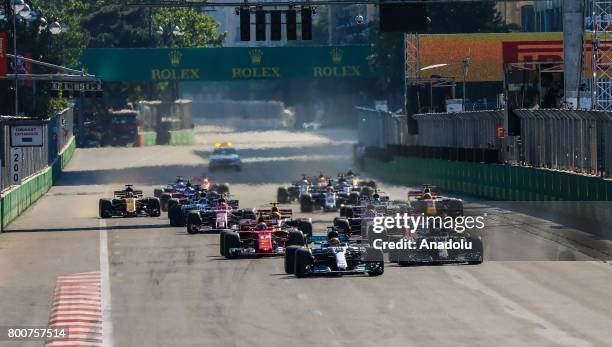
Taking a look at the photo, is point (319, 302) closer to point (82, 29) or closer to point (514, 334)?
point (514, 334)

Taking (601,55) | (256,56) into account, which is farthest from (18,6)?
(256,56)

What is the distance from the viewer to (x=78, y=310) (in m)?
26.5

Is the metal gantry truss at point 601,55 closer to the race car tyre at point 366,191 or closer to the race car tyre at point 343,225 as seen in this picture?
the race car tyre at point 366,191

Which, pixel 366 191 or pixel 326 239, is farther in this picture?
pixel 366 191

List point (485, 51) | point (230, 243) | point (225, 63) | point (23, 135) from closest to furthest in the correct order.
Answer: point (230, 243), point (23, 135), point (485, 51), point (225, 63)

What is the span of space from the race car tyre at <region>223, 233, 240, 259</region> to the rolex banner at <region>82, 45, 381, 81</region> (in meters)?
67.0

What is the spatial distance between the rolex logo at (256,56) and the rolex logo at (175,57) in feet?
17.2

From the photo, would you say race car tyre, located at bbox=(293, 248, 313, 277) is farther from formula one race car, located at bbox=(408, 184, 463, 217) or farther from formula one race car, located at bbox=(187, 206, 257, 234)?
formula one race car, located at bbox=(187, 206, 257, 234)

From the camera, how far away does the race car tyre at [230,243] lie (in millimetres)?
35406

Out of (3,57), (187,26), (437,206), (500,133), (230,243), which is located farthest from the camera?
(187,26)

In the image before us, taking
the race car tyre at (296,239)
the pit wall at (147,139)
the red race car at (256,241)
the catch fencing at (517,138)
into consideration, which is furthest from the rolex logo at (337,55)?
the race car tyre at (296,239)

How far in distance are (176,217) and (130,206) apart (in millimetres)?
5683

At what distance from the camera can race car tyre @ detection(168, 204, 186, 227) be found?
46.5 meters

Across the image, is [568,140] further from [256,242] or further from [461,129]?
[461,129]
